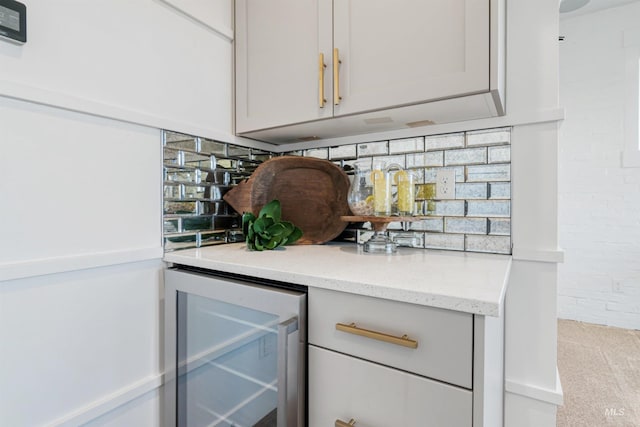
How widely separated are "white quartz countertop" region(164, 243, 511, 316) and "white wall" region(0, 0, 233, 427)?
243 mm

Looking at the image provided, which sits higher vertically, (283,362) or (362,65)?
(362,65)

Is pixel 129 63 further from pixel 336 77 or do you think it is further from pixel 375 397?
pixel 375 397

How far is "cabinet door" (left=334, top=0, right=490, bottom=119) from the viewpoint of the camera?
96 centimetres

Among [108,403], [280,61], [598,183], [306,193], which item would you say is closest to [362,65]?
[280,61]

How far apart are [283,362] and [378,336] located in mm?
261

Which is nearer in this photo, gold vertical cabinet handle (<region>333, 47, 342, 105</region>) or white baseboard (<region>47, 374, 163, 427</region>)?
white baseboard (<region>47, 374, 163, 427</region>)

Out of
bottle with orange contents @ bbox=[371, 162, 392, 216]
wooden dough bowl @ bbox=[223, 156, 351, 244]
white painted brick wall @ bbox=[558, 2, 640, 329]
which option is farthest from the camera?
white painted brick wall @ bbox=[558, 2, 640, 329]

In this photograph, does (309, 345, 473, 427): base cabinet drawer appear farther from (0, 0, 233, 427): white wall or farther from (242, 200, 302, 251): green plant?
(0, 0, 233, 427): white wall

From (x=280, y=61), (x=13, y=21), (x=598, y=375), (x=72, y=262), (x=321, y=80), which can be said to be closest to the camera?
(x=13, y=21)

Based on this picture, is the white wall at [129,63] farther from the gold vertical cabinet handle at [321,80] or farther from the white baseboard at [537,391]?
the white baseboard at [537,391]

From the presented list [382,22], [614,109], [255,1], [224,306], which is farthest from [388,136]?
[614,109]

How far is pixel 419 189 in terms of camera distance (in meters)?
1.38

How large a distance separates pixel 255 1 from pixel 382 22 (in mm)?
642

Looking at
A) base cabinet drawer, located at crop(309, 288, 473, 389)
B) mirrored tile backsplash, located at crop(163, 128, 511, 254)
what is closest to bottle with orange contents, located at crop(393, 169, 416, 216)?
mirrored tile backsplash, located at crop(163, 128, 511, 254)
